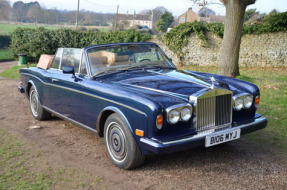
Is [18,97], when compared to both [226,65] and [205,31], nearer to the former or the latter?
[226,65]

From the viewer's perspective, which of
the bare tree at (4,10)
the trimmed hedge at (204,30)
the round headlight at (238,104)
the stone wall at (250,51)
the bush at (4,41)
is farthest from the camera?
the bare tree at (4,10)

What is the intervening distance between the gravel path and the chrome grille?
595mm

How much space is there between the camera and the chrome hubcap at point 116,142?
384 cm

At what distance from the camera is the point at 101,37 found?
2105 cm

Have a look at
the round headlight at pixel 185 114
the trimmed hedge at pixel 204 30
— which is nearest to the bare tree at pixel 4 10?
the trimmed hedge at pixel 204 30

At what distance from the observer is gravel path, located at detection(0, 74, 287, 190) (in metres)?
3.49

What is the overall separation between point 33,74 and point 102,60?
2097 millimetres

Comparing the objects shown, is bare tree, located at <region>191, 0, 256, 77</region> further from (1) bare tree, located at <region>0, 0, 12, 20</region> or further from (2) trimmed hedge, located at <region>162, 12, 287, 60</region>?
(1) bare tree, located at <region>0, 0, 12, 20</region>

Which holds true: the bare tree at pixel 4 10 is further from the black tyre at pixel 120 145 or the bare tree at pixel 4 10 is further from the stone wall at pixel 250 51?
the black tyre at pixel 120 145

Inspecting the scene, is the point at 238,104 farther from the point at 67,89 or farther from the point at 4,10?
the point at 4,10

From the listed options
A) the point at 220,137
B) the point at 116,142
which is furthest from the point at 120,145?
the point at 220,137

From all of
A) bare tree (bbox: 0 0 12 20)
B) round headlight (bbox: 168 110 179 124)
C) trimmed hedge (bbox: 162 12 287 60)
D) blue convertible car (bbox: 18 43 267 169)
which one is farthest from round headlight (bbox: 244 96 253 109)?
bare tree (bbox: 0 0 12 20)

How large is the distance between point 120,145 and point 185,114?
37.8 inches

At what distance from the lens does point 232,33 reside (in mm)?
9984
